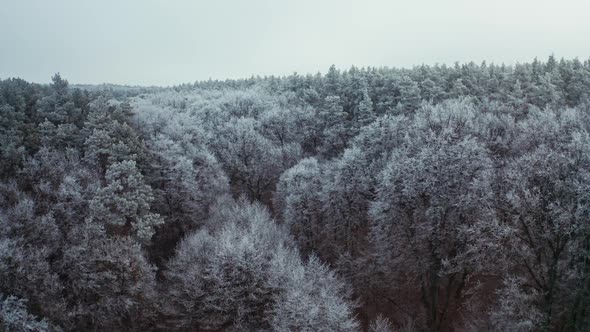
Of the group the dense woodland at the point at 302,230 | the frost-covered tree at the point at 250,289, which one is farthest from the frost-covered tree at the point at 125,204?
the frost-covered tree at the point at 250,289

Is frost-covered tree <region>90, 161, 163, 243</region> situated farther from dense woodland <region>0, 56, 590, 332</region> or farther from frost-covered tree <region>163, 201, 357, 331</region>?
frost-covered tree <region>163, 201, 357, 331</region>

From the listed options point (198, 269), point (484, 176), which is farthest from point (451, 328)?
point (198, 269)

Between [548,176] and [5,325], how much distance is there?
29777 mm

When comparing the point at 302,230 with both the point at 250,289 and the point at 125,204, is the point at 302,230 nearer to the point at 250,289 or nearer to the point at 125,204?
the point at 250,289

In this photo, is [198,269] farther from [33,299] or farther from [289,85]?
[289,85]

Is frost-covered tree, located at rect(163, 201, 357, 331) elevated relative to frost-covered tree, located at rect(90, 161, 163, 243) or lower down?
lower down

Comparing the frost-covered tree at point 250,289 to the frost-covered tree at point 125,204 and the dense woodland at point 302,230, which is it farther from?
the frost-covered tree at point 125,204

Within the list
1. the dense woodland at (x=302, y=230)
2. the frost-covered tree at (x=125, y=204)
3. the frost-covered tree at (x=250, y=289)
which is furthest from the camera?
the frost-covered tree at (x=125, y=204)

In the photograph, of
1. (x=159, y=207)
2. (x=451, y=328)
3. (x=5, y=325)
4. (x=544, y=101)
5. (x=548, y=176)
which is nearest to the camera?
(x=548, y=176)

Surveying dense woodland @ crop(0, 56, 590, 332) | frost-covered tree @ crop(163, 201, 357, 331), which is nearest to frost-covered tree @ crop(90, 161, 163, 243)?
dense woodland @ crop(0, 56, 590, 332)

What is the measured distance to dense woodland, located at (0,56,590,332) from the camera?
2309cm

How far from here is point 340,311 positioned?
25203 millimetres

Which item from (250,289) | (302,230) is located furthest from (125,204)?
(302,230)

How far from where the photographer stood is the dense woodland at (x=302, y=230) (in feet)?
75.8
